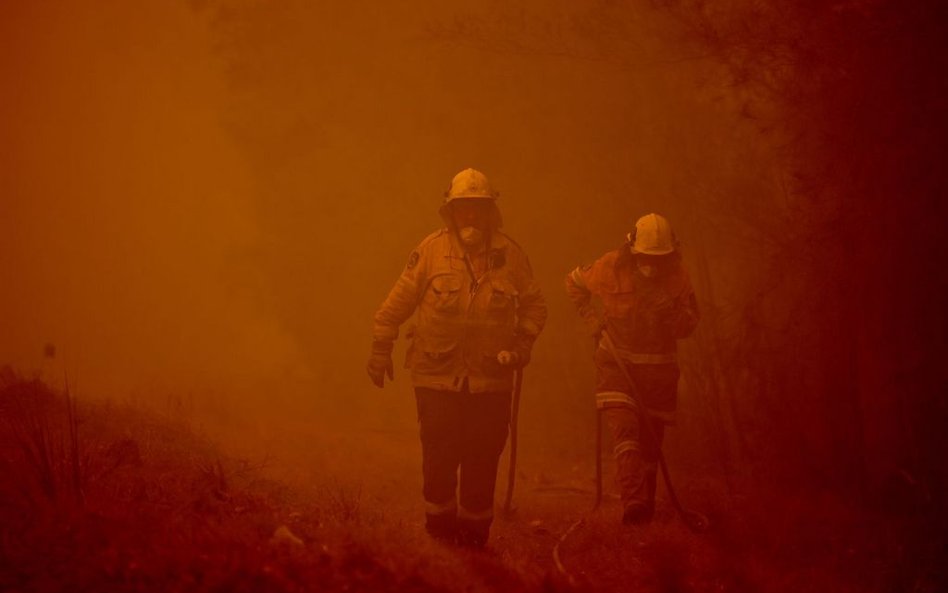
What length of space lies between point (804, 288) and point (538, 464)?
4363mm

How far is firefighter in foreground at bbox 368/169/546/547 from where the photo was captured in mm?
5074

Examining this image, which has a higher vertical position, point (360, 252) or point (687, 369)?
point (360, 252)

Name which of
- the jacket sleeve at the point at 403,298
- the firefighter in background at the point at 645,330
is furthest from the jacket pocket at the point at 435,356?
the firefighter in background at the point at 645,330

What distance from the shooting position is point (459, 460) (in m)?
5.15

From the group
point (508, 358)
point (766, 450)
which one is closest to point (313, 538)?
point (508, 358)

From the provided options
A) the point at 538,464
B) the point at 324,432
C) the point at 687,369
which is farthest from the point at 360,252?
the point at 687,369

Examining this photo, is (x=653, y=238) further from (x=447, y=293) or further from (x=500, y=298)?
(x=447, y=293)

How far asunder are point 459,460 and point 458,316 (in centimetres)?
99

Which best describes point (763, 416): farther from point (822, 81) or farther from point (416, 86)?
point (416, 86)

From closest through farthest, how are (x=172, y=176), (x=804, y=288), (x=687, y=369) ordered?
(x=804, y=288) → (x=687, y=369) → (x=172, y=176)

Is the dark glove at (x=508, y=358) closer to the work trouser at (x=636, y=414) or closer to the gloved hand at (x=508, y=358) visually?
the gloved hand at (x=508, y=358)

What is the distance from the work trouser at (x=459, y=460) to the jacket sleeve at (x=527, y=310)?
49 cm

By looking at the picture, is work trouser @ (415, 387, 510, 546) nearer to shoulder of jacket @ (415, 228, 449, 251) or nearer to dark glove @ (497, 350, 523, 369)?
dark glove @ (497, 350, 523, 369)

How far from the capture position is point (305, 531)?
13.5 feet
